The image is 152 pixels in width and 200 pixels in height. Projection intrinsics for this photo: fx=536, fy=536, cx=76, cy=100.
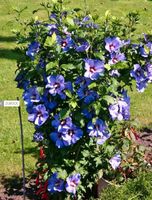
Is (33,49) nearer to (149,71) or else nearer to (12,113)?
(149,71)

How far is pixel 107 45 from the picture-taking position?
373 centimetres

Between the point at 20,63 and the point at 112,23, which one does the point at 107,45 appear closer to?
the point at 112,23

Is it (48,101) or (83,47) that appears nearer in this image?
(83,47)

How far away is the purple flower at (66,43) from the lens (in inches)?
150

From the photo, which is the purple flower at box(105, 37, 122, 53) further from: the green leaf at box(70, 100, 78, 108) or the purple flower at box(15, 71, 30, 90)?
the purple flower at box(15, 71, 30, 90)

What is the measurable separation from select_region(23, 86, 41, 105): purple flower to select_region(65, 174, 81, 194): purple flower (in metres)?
0.64

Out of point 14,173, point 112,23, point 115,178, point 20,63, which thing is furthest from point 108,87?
point 14,173

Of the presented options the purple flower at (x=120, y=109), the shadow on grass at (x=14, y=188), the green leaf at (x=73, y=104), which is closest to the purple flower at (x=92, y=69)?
the green leaf at (x=73, y=104)

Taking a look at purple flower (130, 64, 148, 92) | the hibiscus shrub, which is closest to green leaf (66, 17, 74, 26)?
the hibiscus shrub

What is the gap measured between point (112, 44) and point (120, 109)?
0.49 metres

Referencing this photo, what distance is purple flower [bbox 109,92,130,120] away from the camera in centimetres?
385

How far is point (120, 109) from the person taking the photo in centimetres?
391

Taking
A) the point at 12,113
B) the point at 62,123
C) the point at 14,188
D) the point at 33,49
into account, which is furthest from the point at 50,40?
the point at 12,113

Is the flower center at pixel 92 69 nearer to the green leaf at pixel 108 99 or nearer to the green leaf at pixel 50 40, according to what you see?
the green leaf at pixel 108 99
